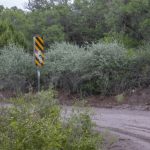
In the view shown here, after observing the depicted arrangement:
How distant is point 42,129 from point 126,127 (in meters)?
10.3

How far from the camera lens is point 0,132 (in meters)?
7.66

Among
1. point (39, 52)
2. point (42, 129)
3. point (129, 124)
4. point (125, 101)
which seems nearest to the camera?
point (42, 129)

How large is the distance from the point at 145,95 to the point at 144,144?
11223 millimetres

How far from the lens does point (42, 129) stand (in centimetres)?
710

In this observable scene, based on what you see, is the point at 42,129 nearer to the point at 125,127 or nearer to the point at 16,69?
the point at 125,127

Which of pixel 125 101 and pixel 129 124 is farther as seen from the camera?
pixel 125 101

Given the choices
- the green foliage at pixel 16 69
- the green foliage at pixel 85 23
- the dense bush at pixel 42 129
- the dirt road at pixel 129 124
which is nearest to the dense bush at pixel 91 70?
the green foliage at pixel 16 69

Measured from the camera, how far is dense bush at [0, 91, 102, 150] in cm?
710

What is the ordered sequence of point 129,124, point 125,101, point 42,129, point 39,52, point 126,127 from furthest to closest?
point 39,52
point 125,101
point 129,124
point 126,127
point 42,129

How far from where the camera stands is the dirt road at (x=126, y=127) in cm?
1376

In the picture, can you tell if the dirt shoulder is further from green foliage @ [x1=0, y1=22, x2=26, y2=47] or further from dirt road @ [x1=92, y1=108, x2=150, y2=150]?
green foliage @ [x1=0, y1=22, x2=26, y2=47]

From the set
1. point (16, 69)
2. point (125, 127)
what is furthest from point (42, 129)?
point (16, 69)

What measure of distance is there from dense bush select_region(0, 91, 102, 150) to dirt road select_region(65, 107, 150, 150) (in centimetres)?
187

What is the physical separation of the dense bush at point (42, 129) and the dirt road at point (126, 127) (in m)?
1.87
